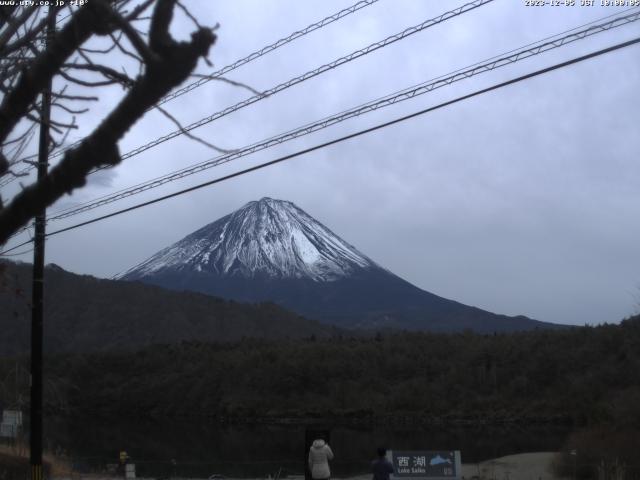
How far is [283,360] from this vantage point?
74000 mm

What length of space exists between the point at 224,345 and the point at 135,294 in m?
28.4

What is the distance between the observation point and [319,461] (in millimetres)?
15672

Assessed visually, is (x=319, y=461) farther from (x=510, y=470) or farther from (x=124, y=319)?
(x=124, y=319)

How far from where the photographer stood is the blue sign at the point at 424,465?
62.0 feet

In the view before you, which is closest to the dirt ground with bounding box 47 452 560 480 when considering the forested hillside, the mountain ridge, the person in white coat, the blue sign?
the blue sign

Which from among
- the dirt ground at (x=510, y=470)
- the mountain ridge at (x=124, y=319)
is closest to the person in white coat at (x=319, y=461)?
the dirt ground at (x=510, y=470)

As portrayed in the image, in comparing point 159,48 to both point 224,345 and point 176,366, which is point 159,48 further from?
point 224,345

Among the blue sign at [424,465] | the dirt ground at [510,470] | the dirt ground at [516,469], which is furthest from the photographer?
the dirt ground at [516,469]

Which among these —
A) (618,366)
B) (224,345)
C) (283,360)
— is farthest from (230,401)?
(618,366)

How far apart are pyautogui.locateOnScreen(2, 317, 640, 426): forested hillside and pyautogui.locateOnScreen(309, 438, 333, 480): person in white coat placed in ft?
130

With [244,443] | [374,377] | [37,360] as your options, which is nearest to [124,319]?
[374,377]

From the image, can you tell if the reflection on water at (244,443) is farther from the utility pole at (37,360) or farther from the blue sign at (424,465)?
the utility pole at (37,360)

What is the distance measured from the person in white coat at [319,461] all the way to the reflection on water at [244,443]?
33.5 feet

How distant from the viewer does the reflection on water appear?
2798 centimetres
